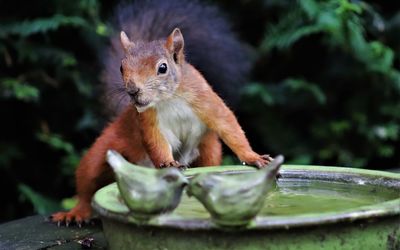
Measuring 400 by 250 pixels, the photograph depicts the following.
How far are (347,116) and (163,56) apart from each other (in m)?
1.41

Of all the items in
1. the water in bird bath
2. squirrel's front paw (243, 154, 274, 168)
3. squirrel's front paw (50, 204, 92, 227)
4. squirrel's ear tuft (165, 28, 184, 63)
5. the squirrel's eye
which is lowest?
squirrel's front paw (50, 204, 92, 227)

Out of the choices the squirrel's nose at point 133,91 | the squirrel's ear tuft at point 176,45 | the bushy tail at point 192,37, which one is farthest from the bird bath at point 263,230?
the bushy tail at point 192,37

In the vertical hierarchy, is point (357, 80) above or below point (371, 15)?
below

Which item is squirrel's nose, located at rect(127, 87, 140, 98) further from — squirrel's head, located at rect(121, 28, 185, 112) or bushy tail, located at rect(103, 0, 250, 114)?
bushy tail, located at rect(103, 0, 250, 114)

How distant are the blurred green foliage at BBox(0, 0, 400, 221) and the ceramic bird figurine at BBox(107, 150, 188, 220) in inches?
66.5

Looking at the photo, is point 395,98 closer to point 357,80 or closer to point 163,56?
point 357,80

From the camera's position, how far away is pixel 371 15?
9.60 feet

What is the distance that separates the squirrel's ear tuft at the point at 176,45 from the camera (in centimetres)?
182

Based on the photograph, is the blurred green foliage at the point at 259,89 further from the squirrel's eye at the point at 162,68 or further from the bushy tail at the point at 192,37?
the squirrel's eye at the point at 162,68

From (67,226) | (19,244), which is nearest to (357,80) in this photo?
(67,226)

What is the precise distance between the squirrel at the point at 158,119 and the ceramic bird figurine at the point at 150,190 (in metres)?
0.65

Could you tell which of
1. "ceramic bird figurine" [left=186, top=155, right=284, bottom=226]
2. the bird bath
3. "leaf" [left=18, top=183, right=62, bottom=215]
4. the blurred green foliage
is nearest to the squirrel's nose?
the bird bath

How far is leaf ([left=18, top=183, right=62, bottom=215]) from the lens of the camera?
2732mm

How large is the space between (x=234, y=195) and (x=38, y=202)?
1932mm
